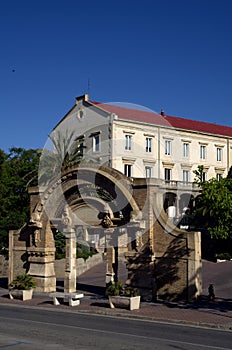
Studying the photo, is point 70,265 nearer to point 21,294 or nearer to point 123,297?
point 21,294

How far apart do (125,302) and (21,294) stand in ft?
21.0

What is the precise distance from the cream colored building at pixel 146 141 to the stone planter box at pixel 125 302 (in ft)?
112

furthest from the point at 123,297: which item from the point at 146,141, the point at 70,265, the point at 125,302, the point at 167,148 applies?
the point at 167,148

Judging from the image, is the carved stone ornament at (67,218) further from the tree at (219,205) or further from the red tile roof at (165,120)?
the red tile roof at (165,120)

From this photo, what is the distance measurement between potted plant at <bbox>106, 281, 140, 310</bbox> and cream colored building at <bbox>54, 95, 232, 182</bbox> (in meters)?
33.6

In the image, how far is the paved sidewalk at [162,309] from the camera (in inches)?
791

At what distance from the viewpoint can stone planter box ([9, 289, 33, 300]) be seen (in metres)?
26.7

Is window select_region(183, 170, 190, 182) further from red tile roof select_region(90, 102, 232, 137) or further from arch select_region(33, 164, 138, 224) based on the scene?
arch select_region(33, 164, 138, 224)

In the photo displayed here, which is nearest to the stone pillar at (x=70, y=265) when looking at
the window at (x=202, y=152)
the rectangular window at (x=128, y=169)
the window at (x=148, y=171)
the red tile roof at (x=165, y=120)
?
the rectangular window at (x=128, y=169)

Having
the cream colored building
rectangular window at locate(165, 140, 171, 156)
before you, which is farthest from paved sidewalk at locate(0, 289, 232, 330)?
rectangular window at locate(165, 140, 171, 156)

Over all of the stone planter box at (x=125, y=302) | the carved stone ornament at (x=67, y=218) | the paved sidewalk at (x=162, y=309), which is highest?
the carved stone ornament at (x=67, y=218)

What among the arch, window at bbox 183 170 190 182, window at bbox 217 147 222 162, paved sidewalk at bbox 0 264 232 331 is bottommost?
paved sidewalk at bbox 0 264 232 331

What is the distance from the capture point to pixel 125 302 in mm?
23031

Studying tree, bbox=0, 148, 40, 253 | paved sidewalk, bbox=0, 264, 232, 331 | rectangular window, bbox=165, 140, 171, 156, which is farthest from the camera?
rectangular window, bbox=165, 140, 171, 156
